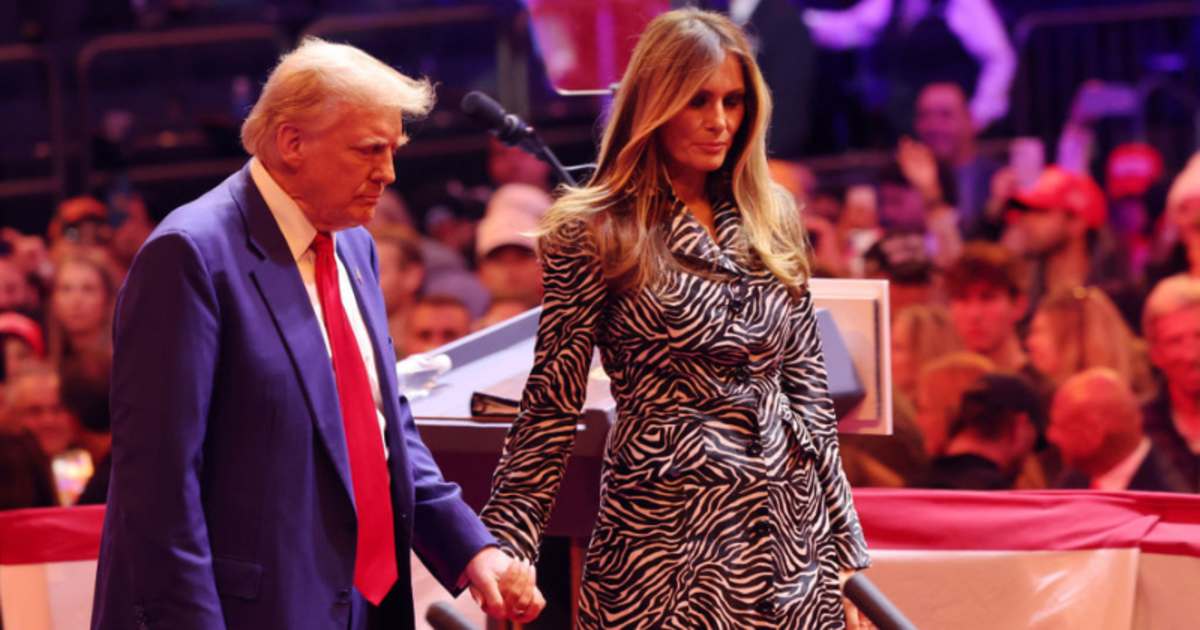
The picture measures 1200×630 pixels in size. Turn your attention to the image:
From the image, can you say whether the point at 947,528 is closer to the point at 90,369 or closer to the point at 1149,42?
the point at 90,369

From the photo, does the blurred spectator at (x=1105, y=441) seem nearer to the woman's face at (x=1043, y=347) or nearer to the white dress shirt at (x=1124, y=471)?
the white dress shirt at (x=1124, y=471)

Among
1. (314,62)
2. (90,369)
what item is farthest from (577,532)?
(90,369)

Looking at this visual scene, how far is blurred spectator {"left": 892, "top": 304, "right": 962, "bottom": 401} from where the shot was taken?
6.01 m

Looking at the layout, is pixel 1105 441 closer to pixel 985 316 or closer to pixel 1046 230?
pixel 985 316

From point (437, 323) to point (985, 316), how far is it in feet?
6.64

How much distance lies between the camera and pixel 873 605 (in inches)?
110

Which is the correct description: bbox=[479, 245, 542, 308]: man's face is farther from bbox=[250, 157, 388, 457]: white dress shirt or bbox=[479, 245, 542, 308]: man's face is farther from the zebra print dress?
bbox=[250, 157, 388, 457]: white dress shirt

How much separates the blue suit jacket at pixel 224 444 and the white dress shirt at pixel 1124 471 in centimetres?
306

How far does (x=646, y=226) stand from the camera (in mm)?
2811

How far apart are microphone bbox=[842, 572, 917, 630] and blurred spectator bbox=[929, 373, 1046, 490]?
2.35 m

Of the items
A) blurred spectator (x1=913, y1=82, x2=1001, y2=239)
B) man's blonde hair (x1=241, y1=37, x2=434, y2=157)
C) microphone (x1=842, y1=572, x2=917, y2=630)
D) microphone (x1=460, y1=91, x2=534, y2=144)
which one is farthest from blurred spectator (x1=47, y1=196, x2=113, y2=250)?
microphone (x1=842, y1=572, x2=917, y2=630)

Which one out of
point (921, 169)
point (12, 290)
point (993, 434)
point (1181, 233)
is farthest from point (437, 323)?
point (1181, 233)

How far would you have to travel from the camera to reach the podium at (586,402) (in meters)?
3.15

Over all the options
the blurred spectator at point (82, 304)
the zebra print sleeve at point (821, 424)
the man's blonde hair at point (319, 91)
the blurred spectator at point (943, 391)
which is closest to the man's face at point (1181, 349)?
the blurred spectator at point (943, 391)
